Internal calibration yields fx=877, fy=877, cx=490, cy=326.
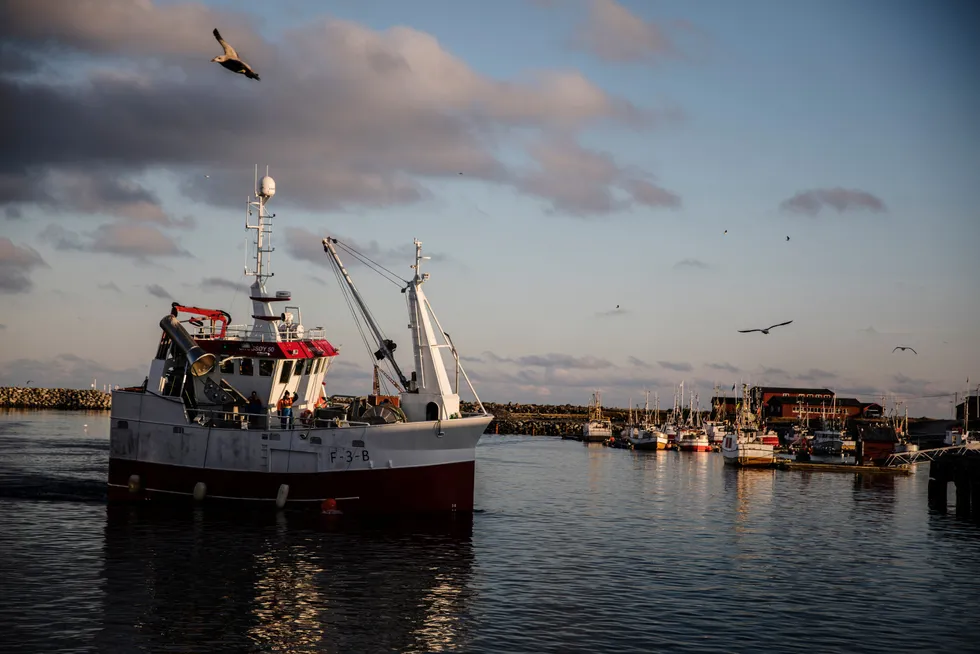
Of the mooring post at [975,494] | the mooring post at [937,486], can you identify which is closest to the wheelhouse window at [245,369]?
the mooring post at [975,494]

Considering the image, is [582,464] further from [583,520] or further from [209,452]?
[209,452]

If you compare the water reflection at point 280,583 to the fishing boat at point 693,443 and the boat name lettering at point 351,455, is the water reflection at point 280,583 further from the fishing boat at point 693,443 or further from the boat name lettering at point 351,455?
the fishing boat at point 693,443

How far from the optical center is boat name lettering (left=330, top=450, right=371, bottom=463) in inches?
1587

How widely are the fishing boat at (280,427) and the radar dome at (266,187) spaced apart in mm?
5205

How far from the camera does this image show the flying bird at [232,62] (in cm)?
3328

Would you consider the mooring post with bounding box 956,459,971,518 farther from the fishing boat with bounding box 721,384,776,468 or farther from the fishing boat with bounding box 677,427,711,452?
the fishing boat with bounding box 677,427,711,452

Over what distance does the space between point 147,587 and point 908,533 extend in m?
39.2

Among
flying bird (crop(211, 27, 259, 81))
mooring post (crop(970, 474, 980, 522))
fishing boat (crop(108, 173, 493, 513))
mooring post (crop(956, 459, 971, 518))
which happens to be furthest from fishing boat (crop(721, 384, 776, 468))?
flying bird (crop(211, 27, 259, 81))

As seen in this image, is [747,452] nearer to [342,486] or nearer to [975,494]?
[975,494]

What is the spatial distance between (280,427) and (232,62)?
1750cm

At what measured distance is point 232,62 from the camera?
33875 millimetres

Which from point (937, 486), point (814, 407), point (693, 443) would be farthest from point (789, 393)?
point (937, 486)

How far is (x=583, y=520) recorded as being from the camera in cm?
4825

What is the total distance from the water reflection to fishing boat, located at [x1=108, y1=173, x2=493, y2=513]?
1.54m
